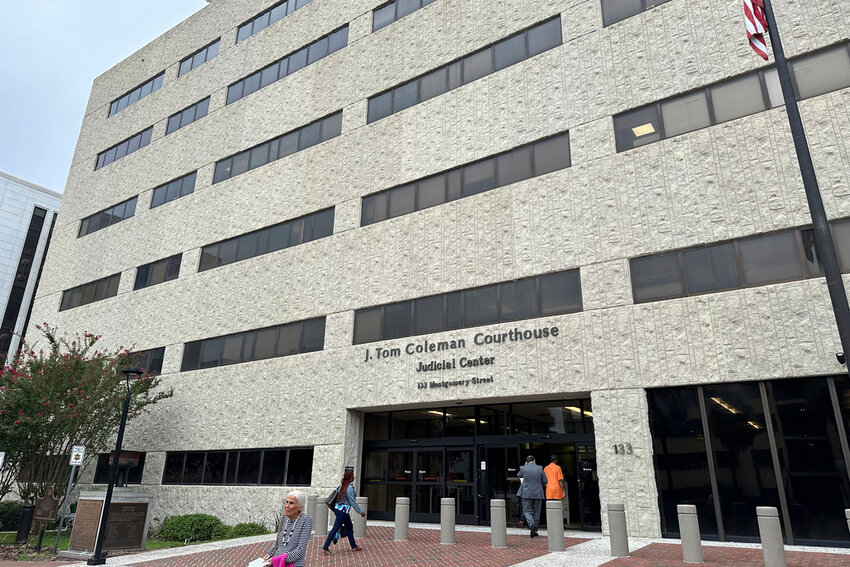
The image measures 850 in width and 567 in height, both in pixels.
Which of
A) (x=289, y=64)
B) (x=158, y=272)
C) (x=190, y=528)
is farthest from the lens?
(x=158, y=272)

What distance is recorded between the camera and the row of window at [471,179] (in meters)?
17.4

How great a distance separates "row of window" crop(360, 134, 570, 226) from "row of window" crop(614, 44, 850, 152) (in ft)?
6.84

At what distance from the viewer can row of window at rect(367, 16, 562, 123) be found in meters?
18.8

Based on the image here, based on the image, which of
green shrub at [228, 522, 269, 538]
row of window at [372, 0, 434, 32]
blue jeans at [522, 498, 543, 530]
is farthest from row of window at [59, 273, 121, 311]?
blue jeans at [522, 498, 543, 530]

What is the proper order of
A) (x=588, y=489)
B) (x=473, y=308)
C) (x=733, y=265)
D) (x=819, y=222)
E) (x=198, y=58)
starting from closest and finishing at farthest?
(x=819, y=222)
(x=733, y=265)
(x=588, y=489)
(x=473, y=308)
(x=198, y=58)

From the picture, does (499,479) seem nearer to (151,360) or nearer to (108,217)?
(151,360)

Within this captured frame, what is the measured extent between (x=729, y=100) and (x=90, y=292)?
31.6m

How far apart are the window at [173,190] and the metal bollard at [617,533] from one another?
82.0 feet

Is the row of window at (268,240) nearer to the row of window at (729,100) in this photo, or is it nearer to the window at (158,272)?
the window at (158,272)

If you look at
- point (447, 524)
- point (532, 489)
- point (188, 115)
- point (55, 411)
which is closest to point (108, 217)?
point (188, 115)

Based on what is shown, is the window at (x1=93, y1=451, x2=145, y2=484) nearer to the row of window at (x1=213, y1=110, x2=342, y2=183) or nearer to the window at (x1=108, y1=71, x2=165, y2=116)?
the row of window at (x1=213, y1=110, x2=342, y2=183)

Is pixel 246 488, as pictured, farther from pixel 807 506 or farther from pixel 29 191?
A: pixel 29 191

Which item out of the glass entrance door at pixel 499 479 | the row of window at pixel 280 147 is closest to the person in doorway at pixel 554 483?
the glass entrance door at pixel 499 479

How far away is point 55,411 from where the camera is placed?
20703 mm
